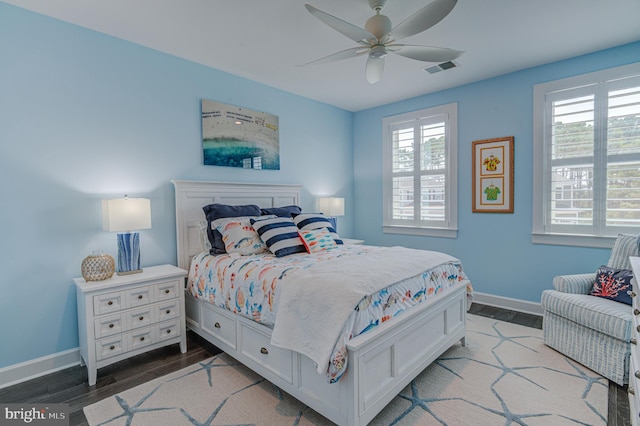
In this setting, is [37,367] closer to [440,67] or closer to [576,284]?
[576,284]

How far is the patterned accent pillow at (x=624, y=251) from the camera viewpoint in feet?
8.80

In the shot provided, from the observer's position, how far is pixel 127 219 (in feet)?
8.50

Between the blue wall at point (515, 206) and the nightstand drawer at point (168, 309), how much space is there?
→ 321 cm

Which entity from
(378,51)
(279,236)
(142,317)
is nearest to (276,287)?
(279,236)

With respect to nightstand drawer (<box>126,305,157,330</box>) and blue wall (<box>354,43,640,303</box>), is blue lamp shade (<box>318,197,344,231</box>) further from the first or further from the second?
nightstand drawer (<box>126,305,157,330</box>)

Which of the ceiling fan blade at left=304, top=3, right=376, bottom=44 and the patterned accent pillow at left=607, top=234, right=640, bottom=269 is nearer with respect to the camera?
the ceiling fan blade at left=304, top=3, right=376, bottom=44

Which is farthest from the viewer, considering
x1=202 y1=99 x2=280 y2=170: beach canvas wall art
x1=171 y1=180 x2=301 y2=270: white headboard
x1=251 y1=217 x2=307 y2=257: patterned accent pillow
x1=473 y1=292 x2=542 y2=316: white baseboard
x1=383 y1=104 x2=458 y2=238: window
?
x1=383 y1=104 x2=458 y2=238: window

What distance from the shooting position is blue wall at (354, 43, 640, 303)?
337 cm

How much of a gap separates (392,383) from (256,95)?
11.1ft

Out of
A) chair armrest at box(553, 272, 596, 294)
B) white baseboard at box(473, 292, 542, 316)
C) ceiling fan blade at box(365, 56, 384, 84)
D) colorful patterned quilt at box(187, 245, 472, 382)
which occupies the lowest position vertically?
white baseboard at box(473, 292, 542, 316)

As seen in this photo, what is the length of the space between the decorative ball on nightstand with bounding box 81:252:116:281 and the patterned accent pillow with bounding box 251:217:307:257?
122cm

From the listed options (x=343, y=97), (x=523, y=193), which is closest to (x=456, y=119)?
(x=523, y=193)

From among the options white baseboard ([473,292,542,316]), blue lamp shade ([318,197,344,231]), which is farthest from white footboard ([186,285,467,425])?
blue lamp shade ([318,197,344,231])

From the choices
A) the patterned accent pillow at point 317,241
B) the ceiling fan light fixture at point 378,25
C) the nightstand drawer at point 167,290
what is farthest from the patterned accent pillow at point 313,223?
the ceiling fan light fixture at point 378,25
